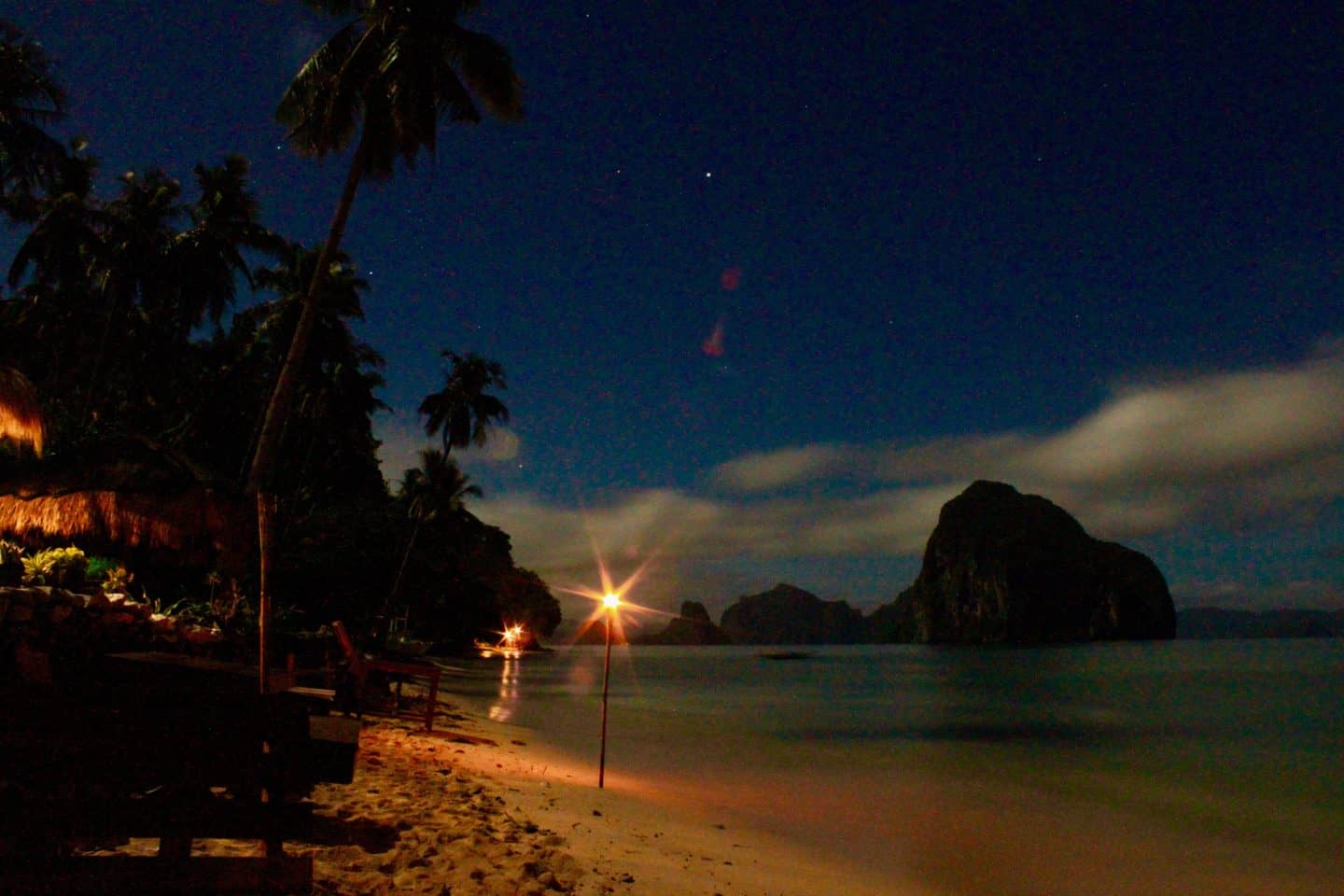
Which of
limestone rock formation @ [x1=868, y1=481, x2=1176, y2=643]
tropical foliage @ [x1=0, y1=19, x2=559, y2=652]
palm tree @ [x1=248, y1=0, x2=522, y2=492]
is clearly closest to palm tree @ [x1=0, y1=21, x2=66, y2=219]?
tropical foliage @ [x1=0, y1=19, x2=559, y2=652]

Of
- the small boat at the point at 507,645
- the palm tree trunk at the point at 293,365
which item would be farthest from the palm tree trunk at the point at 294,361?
the small boat at the point at 507,645

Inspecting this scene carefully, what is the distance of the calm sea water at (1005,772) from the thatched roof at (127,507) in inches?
377

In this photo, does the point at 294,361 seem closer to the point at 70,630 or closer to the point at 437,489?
the point at 70,630

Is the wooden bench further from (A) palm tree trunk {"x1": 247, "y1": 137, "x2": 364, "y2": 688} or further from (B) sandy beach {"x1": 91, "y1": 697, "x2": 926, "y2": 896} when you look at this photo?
(A) palm tree trunk {"x1": 247, "y1": 137, "x2": 364, "y2": 688}

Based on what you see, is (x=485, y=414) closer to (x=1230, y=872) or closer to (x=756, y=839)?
(x=756, y=839)

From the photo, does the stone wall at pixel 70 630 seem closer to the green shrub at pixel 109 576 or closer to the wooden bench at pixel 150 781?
the green shrub at pixel 109 576

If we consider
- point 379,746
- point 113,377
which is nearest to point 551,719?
point 379,746

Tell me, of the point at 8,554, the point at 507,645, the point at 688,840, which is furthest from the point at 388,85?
the point at 507,645

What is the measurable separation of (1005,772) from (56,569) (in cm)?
2155

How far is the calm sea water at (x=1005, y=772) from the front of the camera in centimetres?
1142

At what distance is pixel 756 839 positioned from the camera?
10.2 metres

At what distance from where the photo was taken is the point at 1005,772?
19.7 meters

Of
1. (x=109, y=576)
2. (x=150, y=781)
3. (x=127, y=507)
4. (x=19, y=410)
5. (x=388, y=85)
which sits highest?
(x=388, y=85)

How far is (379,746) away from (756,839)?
6273mm
